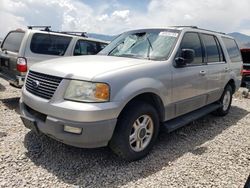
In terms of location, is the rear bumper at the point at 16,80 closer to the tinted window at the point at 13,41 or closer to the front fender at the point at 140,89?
the tinted window at the point at 13,41

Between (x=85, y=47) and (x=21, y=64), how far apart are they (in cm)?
217

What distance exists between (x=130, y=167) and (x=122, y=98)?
1.00 m

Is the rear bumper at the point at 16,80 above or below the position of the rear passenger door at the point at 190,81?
below

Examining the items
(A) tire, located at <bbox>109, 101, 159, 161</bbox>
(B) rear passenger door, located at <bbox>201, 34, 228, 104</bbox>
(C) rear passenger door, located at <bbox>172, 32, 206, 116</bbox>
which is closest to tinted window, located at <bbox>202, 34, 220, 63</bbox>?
(B) rear passenger door, located at <bbox>201, 34, 228, 104</bbox>

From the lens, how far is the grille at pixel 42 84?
10.5 ft

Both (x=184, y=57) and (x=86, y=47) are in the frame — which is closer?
(x=184, y=57)

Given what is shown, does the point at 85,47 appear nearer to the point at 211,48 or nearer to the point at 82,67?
the point at 211,48

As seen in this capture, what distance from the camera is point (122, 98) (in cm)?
315

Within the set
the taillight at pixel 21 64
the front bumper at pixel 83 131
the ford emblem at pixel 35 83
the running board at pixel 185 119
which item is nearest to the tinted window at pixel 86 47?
the taillight at pixel 21 64

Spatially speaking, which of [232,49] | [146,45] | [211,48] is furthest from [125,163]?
[232,49]

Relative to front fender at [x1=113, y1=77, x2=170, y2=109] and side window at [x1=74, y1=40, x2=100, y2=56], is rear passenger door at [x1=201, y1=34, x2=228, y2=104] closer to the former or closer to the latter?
front fender at [x1=113, y1=77, x2=170, y2=109]

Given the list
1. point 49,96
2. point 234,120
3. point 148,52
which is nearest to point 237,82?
point 234,120

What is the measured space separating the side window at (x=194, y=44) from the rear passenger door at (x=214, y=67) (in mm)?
255

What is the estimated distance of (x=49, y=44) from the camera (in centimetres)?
656
